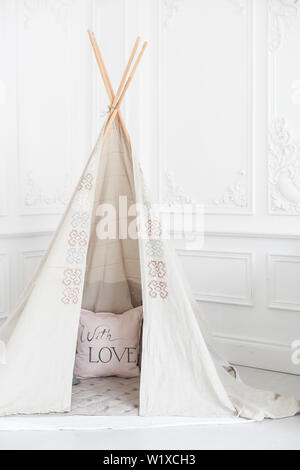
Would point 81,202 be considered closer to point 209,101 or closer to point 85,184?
point 85,184

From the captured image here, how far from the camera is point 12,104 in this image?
3.93 metres

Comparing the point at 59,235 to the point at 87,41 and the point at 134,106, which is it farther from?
the point at 87,41

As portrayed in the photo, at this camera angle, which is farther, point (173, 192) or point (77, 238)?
point (173, 192)

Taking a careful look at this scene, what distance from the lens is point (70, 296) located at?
301cm

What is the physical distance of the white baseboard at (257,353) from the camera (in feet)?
12.3

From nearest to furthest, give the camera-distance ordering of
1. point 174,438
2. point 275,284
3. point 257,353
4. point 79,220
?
point 174,438 < point 79,220 < point 275,284 < point 257,353

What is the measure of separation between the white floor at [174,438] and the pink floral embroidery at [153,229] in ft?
3.00

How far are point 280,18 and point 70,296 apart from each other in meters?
2.05

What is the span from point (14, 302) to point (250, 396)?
1.67 metres

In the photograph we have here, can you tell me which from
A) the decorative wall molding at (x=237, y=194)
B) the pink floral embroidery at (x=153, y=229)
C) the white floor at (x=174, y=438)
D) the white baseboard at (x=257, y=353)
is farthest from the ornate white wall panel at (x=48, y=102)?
the white floor at (x=174, y=438)

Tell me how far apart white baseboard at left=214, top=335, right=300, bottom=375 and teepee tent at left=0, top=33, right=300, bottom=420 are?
61 cm

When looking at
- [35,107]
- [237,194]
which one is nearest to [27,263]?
[35,107]

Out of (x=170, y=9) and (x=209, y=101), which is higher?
(x=170, y=9)
